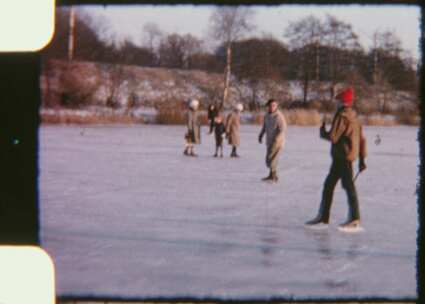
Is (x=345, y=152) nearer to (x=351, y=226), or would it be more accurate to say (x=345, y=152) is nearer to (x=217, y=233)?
(x=351, y=226)

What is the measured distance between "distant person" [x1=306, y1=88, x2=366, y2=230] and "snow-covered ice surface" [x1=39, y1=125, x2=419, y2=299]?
4.4 inches

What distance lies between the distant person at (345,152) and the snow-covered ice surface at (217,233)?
11 cm

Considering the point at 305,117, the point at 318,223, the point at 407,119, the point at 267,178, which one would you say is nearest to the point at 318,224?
the point at 318,223

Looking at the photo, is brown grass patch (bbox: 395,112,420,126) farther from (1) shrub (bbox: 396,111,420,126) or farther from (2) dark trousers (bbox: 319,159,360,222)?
(2) dark trousers (bbox: 319,159,360,222)

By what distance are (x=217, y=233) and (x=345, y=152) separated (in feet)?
2.75

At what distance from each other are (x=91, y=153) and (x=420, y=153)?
17.5 ft

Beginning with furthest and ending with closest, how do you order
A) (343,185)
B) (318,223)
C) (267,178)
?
(267,178), (318,223), (343,185)

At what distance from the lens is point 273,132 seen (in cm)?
488

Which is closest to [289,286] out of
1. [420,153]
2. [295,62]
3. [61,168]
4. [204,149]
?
[420,153]

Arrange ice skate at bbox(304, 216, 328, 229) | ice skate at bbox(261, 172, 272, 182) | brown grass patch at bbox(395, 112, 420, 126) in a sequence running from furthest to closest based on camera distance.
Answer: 1. ice skate at bbox(261, 172, 272, 182)
2. ice skate at bbox(304, 216, 328, 229)
3. brown grass patch at bbox(395, 112, 420, 126)

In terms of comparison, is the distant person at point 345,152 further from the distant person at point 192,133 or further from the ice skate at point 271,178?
the ice skate at point 271,178

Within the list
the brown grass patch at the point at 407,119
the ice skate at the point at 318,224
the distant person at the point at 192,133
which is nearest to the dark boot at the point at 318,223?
the ice skate at the point at 318,224

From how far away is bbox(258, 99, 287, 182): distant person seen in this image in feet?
12.6

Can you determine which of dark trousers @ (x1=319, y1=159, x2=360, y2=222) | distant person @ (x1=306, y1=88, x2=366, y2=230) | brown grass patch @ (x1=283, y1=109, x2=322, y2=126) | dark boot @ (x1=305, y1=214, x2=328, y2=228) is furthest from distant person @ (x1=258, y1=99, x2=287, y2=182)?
dark boot @ (x1=305, y1=214, x2=328, y2=228)
